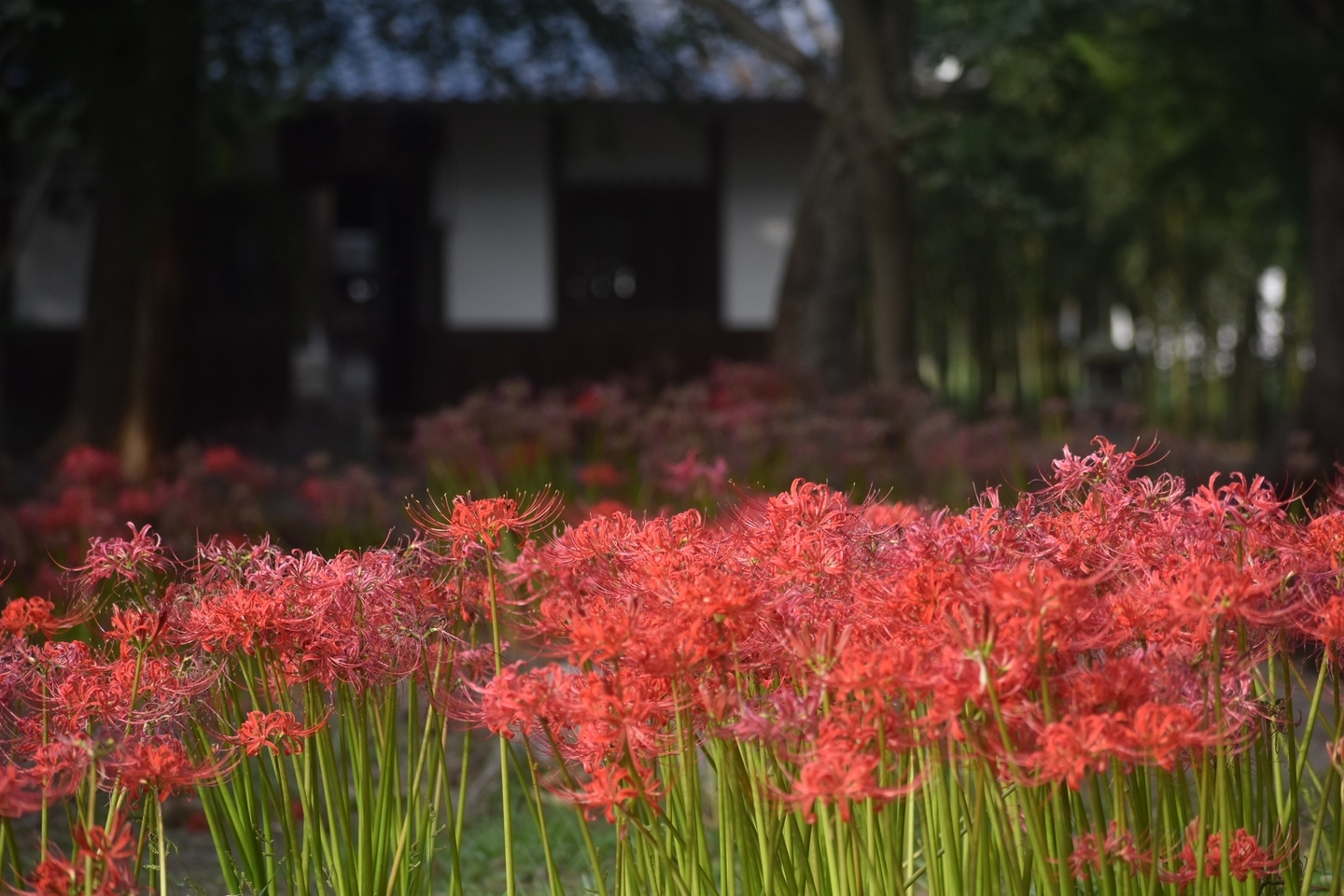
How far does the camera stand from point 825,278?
397 inches

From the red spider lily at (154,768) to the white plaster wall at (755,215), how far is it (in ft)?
38.2

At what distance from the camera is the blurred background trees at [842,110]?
7652 millimetres

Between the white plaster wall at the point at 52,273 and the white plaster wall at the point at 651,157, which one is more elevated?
the white plaster wall at the point at 651,157

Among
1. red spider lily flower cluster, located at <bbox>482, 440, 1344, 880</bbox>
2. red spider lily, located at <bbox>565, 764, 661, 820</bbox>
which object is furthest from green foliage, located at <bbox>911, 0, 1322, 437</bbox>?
red spider lily, located at <bbox>565, 764, 661, 820</bbox>

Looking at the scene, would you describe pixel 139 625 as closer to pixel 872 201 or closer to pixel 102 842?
pixel 102 842

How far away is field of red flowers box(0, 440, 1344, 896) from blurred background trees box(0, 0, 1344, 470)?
472 cm

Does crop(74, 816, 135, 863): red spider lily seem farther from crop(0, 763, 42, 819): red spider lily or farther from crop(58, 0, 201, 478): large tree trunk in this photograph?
crop(58, 0, 201, 478): large tree trunk

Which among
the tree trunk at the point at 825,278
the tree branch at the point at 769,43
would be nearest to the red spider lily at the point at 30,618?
the tree branch at the point at 769,43

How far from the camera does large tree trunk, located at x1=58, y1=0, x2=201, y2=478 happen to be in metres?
8.49

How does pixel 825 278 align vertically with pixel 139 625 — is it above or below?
above

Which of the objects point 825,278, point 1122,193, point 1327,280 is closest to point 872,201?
point 825,278

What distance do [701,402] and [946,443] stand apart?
3.42 ft

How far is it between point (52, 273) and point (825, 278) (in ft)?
24.2

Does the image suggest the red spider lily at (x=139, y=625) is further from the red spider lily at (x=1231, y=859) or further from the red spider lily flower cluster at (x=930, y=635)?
the red spider lily at (x=1231, y=859)
